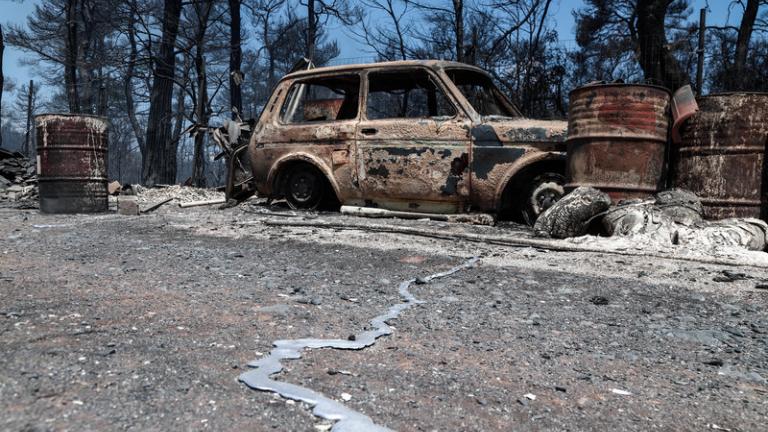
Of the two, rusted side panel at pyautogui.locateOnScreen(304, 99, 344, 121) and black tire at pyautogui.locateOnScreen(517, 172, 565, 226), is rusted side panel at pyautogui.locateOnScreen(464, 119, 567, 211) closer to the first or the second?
black tire at pyautogui.locateOnScreen(517, 172, 565, 226)

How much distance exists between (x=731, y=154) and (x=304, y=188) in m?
4.13

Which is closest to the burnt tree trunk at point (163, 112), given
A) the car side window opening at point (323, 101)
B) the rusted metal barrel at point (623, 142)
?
the car side window opening at point (323, 101)

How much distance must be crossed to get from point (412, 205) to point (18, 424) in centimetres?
450

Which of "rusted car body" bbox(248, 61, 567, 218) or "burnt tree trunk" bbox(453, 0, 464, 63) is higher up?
"burnt tree trunk" bbox(453, 0, 464, 63)

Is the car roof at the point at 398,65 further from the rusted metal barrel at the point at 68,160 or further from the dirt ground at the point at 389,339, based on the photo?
the rusted metal barrel at the point at 68,160

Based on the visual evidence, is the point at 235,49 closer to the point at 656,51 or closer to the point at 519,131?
the point at 656,51

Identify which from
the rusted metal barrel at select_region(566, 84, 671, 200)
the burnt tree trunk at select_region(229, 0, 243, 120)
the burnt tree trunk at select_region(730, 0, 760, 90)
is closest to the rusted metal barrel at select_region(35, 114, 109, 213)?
the rusted metal barrel at select_region(566, 84, 671, 200)

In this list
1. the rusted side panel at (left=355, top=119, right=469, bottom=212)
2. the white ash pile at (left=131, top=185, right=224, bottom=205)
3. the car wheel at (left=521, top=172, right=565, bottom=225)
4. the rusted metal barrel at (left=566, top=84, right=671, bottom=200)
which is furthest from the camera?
the white ash pile at (left=131, top=185, right=224, bottom=205)

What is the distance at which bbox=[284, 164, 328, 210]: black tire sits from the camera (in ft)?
20.7

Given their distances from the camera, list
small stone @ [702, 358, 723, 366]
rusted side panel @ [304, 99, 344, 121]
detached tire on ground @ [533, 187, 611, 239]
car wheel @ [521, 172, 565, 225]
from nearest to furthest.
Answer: small stone @ [702, 358, 723, 366], detached tire on ground @ [533, 187, 611, 239], car wheel @ [521, 172, 565, 225], rusted side panel @ [304, 99, 344, 121]

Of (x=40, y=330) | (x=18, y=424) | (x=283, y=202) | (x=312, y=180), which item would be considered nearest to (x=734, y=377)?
(x=18, y=424)

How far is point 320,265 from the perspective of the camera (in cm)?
369

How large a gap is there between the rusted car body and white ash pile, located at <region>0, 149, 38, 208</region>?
4701mm

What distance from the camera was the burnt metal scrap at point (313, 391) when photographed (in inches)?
60.9
